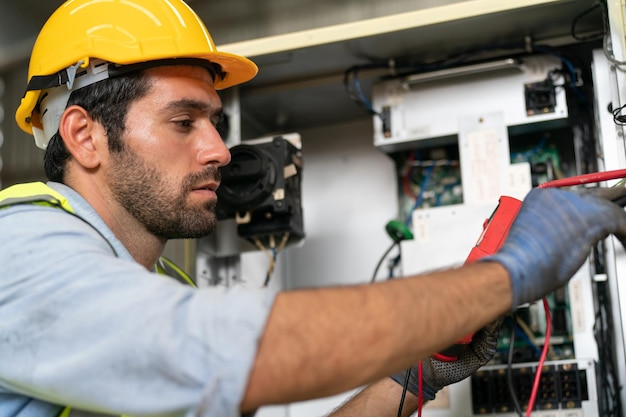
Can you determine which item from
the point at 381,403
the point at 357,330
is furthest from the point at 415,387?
the point at 357,330

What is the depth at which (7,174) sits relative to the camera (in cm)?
192

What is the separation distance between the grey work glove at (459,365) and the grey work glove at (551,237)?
0.32 metres

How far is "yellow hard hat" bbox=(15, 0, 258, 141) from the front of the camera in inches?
50.1

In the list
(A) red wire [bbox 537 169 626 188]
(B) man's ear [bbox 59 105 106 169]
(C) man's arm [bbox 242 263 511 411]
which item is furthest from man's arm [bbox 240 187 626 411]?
(B) man's ear [bbox 59 105 106 169]

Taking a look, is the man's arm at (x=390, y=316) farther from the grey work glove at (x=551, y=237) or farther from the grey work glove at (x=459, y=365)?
the grey work glove at (x=459, y=365)

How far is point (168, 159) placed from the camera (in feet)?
4.16

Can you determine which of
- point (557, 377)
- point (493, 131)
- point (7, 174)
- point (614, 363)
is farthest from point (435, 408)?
point (7, 174)

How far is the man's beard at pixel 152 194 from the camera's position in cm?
127

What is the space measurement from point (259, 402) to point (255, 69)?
88cm

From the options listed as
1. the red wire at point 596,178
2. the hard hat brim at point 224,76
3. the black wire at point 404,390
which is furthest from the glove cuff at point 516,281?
the hard hat brim at point 224,76

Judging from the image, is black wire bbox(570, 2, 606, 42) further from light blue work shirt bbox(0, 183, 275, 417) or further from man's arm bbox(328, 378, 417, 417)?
light blue work shirt bbox(0, 183, 275, 417)

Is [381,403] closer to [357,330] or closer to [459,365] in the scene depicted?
[459,365]

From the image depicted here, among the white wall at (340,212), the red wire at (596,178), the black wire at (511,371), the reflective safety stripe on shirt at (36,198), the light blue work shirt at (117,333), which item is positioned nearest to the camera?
the light blue work shirt at (117,333)

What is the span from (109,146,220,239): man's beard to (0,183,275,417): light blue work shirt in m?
0.33
